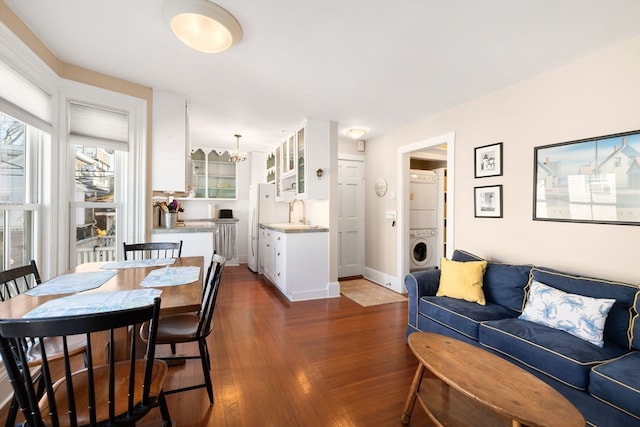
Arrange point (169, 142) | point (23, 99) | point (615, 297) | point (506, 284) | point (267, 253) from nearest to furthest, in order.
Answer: point (615, 297)
point (23, 99)
point (506, 284)
point (169, 142)
point (267, 253)

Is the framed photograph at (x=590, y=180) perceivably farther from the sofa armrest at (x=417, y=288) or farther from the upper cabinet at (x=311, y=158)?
the upper cabinet at (x=311, y=158)

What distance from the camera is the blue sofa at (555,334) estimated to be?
1.45 metres

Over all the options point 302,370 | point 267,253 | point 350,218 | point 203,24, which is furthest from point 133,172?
point 350,218

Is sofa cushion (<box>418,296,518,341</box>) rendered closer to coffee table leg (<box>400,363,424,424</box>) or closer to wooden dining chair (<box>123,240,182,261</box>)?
coffee table leg (<box>400,363,424,424</box>)

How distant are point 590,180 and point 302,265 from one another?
10.1ft

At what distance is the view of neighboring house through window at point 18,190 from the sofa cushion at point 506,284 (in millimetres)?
3835

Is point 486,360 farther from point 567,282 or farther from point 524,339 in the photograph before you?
point 567,282

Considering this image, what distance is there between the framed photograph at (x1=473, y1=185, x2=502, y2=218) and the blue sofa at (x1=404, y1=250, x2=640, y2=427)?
0.62 metres

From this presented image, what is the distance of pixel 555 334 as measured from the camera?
6.13ft

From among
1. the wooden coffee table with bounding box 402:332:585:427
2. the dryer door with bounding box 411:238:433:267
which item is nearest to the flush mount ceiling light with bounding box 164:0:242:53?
the wooden coffee table with bounding box 402:332:585:427

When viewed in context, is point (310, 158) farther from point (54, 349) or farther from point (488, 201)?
point (54, 349)

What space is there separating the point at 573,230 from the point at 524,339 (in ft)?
3.78

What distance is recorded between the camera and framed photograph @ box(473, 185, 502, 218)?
114 inches

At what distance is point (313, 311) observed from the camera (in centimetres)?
342
